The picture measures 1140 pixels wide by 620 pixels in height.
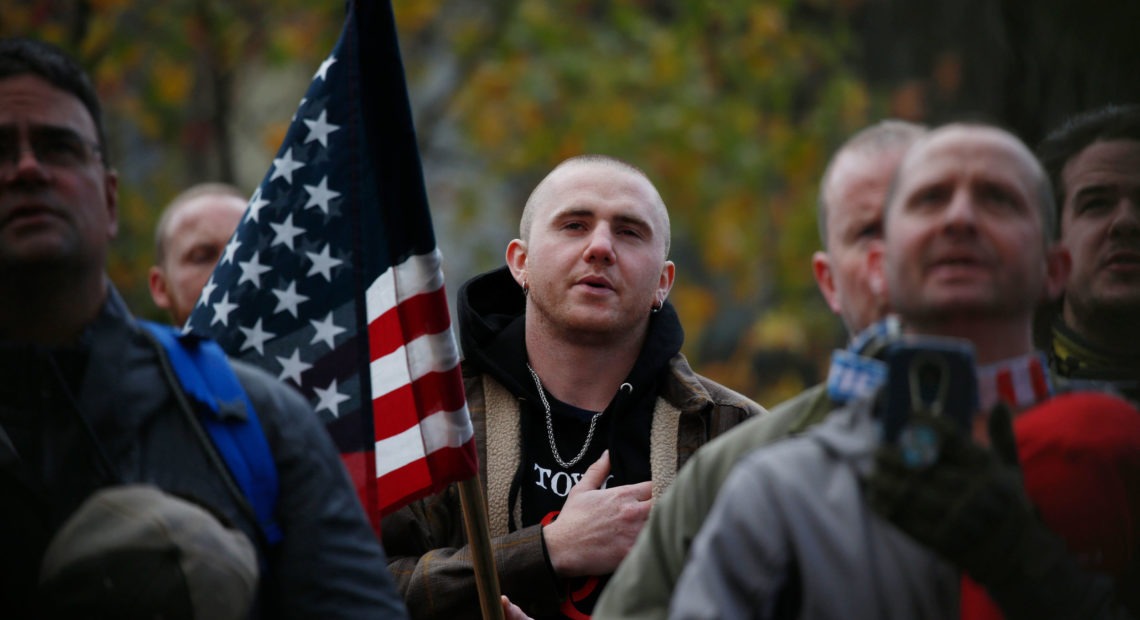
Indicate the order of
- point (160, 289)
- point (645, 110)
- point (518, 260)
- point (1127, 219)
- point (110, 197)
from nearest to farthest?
point (110, 197)
point (1127, 219)
point (518, 260)
point (160, 289)
point (645, 110)

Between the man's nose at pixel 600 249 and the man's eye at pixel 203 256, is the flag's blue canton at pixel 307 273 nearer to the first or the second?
the man's nose at pixel 600 249

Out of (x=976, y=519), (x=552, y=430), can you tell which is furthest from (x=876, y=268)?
Answer: (x=552, y=430)

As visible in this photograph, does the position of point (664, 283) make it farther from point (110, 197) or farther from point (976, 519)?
point (976, 519)

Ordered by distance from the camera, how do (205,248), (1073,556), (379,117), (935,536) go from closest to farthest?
(935,536) → (1073,556) → (379,117) → (205,248)

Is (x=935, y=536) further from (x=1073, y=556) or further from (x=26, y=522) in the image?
(x=26, y=522)

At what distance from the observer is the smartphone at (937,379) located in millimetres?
2918

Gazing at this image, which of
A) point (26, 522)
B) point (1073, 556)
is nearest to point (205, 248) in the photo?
point (26, 522)

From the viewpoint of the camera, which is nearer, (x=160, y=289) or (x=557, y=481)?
(x=557, y=481)

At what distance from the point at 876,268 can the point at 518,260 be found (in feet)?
6.96

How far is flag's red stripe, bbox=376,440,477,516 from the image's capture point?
4.57m

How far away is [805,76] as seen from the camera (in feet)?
47.1

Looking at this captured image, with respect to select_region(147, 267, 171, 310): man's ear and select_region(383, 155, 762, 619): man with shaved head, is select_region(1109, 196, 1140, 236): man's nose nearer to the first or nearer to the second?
select_region(383, 155, 762, 619): man with shaved head

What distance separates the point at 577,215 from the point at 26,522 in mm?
2376

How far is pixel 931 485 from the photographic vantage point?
2.84 meters
